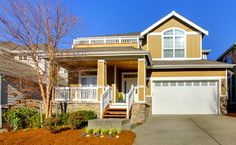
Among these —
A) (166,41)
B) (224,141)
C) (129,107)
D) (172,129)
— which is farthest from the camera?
(166,41)

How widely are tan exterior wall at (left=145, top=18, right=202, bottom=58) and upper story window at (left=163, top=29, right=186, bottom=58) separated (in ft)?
1.04

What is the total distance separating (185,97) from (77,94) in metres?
7.94

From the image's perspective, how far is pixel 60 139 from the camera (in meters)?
10.5

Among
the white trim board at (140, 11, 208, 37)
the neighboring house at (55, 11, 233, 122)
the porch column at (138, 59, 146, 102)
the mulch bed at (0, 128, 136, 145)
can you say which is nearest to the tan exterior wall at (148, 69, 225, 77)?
the neighboring house at (55, 11, 233, 122)

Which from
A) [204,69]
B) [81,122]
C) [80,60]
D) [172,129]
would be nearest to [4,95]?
[80,60]

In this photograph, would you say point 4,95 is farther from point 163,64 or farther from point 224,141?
point 224,141

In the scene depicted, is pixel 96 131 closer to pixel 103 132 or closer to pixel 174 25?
pixel 103 132

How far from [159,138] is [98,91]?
6319mm

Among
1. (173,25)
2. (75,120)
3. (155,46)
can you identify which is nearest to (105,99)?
(75,120)

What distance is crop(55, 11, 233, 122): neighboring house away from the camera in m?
18.0

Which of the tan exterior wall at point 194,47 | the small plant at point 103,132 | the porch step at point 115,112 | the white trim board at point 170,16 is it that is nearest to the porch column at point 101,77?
the porch step at point 115,112

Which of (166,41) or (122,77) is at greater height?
(166,41)

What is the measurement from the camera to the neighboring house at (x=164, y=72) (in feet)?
59.2

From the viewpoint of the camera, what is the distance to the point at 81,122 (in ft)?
41.8
